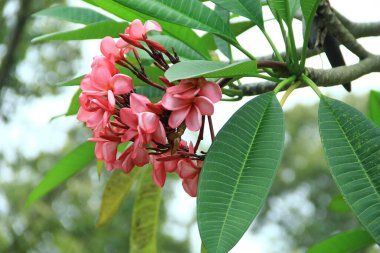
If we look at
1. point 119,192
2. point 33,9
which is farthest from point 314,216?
point 119,192

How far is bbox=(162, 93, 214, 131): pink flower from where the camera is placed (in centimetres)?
71

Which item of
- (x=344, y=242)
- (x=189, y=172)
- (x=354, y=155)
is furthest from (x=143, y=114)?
(x=344, y=242)

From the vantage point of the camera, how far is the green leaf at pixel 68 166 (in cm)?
129

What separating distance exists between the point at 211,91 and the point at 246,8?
7.3 inches

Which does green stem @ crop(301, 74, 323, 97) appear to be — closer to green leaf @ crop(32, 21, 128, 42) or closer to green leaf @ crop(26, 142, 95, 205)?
green leaf @ crop(32, 21, 128, 42)

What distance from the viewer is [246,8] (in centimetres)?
86

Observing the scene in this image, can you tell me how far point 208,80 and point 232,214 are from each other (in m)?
0.17

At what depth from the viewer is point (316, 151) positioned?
561 inches

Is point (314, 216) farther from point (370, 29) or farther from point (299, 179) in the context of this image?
point (370, 29)

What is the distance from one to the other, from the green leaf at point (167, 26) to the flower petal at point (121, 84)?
0.14 metres

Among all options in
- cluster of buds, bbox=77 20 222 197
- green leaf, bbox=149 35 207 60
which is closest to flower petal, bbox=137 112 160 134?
cluster of buds, bbox=77 20 222 197

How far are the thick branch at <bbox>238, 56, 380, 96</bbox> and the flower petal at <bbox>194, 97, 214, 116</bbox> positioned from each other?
0.66ft

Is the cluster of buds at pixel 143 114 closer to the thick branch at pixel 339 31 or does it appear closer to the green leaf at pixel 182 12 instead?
the green leaf at pixel 182 12

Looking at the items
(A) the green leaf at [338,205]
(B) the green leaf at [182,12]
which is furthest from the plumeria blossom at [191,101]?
(A) the green leaf at [338,205]
